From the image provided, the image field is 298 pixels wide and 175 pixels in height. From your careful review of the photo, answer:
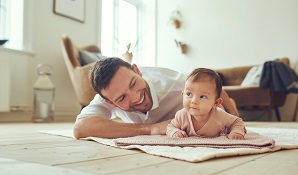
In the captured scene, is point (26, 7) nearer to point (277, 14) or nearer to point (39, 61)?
point (39, 61)

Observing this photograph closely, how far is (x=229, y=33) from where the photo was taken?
16.7 feet

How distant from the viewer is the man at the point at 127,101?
4.58 feet

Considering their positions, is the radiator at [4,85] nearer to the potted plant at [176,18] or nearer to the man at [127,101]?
the man at [127,101]

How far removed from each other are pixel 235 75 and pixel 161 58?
5.07 ft

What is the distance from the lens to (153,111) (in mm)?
1676

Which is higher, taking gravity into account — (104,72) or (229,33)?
(229,33)

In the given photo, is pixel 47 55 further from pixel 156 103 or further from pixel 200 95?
pixel 200 95

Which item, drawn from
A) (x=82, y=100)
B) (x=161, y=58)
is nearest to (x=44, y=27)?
(x=82, y=100)

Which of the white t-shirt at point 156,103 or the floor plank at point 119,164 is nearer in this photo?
the floor plank at point 119,164

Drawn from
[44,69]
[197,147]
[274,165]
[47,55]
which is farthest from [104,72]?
[47,55]

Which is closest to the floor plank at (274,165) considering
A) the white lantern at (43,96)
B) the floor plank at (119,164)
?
the floor plank at (119,164)

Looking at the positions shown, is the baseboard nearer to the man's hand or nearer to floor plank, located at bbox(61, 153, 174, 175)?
the man's hand

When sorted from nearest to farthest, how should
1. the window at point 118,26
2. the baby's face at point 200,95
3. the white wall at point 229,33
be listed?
1. the baby's face at point 200,95
2. the white wall at point 229,33
3. the window at point 118,26

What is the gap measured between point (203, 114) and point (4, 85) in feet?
8.37
